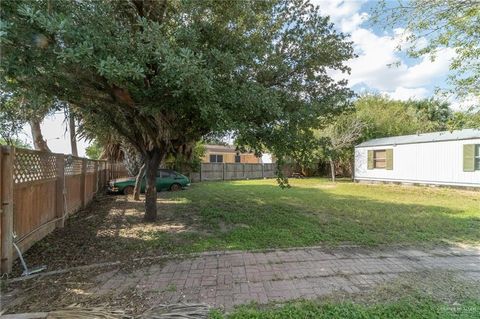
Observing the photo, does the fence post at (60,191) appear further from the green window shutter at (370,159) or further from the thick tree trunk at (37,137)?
the green window shutter at (370,159)

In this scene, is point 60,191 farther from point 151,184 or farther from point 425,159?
point 425,159

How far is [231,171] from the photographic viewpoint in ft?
71.6

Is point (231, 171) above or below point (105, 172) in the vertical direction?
below

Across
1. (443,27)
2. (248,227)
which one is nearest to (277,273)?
(248,227)

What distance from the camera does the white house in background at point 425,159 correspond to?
12.7 m

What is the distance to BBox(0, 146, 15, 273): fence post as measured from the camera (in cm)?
361

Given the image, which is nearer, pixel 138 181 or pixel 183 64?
pixel 183 64

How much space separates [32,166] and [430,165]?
1631 centimetres

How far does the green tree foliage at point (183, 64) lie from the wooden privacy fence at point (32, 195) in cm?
125

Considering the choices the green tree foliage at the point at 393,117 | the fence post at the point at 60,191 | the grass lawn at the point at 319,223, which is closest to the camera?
the grass lawn at the point at 319,223

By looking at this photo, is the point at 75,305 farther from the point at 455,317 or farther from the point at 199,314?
the point at 455,317

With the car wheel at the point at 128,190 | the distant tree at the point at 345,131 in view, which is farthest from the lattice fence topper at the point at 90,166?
the distant tree at the point at 345,131

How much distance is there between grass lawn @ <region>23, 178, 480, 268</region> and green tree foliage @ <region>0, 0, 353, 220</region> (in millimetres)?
1290

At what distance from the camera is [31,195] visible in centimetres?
462
